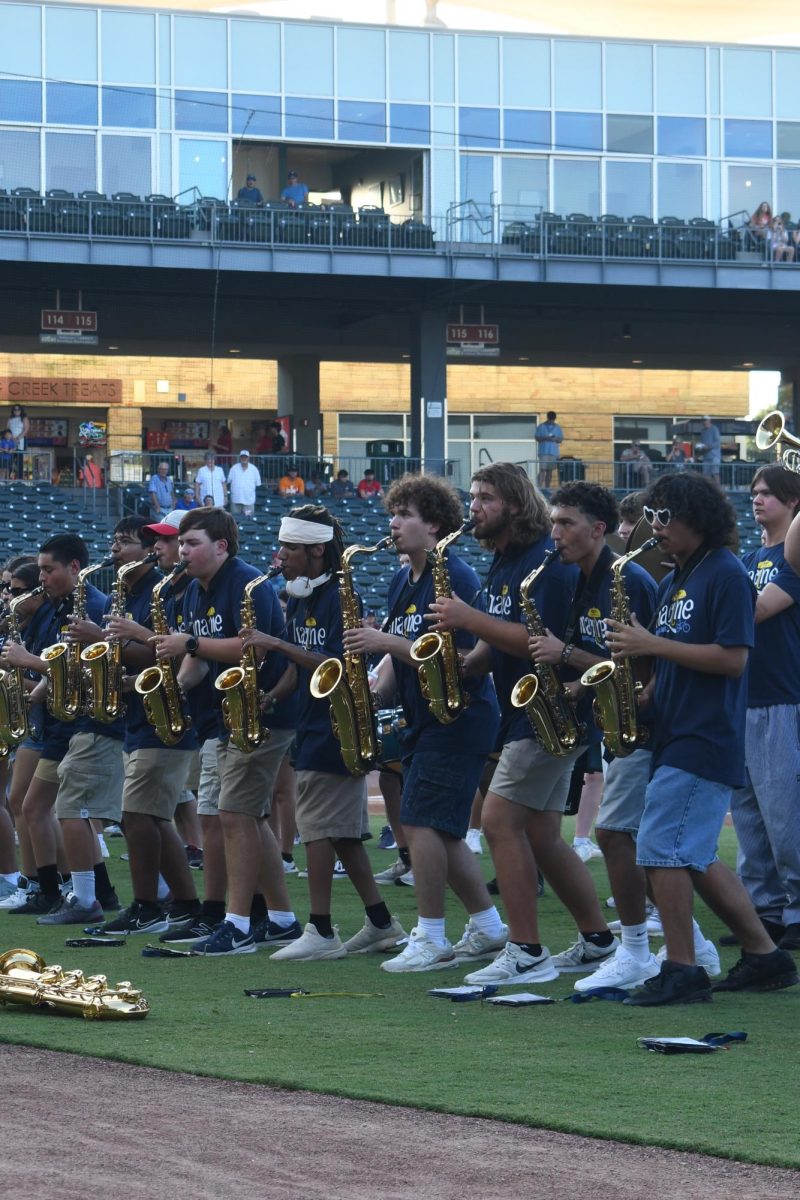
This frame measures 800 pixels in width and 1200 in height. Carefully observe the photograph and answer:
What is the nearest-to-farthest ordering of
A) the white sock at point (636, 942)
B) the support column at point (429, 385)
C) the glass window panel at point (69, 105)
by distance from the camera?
1. the white sock at point (636, 942)
2. the glass window panel at point (69, 105)
3. the support column at point (429, 385)

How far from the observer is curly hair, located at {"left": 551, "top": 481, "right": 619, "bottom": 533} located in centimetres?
746

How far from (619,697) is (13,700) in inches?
185

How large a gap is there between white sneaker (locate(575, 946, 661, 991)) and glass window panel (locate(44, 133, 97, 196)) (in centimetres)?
3092

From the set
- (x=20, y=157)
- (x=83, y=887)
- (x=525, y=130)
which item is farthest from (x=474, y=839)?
(x=525, y=130)

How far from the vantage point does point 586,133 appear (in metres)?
38.8

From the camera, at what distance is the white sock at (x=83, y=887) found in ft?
32.1

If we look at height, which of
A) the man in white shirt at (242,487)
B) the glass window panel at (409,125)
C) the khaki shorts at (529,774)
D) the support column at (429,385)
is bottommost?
the khaki shorts at (529,774)

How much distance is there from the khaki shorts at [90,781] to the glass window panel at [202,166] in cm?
2786

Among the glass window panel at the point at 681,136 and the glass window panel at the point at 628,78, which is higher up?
the glass window panel at the point at 628,78

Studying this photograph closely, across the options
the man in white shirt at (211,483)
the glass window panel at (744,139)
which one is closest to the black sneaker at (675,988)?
the man in white shirt at (211,483)

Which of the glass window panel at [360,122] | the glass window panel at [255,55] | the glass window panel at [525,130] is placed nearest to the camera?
the glass window panel at [255,55]

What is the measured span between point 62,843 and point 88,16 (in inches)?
1133

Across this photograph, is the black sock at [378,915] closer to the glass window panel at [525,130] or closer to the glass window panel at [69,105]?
the glass window panel at [69,105]

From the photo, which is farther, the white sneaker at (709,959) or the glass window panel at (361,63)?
the glass window panel at (361,63)
